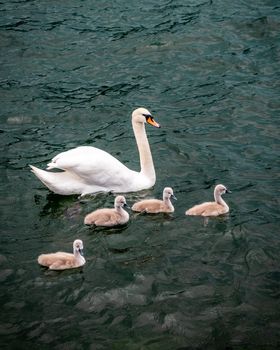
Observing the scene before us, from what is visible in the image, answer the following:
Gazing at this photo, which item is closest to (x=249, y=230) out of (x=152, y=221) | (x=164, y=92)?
(x=152, y=221)

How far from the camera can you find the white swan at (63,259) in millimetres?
10125

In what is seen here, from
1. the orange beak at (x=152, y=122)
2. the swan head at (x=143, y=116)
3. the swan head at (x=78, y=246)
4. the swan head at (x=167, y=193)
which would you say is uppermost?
the swan head at (x=143, y=116)

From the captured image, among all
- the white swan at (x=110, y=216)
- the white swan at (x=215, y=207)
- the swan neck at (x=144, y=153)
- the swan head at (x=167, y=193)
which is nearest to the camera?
the white swan at (x=110, y=216)

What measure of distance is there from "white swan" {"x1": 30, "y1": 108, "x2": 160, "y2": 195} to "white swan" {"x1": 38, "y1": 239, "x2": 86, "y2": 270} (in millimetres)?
2294

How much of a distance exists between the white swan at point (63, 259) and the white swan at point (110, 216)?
3.64 feet

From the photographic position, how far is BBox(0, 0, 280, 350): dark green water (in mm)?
9328

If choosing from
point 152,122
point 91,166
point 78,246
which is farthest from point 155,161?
point 78,246

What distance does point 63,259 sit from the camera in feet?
33.2

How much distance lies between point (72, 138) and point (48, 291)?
205 inches

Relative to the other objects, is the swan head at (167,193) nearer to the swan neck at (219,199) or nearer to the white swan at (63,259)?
the swan neck at (219,199)

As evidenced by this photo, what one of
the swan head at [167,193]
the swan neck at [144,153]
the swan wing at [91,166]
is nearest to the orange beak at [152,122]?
the swan neck at [144,153]

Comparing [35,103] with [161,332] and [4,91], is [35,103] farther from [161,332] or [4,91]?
[161,332]

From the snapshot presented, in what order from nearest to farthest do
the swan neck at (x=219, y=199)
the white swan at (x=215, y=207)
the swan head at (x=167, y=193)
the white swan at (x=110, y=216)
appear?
the white swan at (x=110, y=216), the white swan at (x=215, y=207), the swan neck at (x=219, y=199), the swan head at (x=167, y=193)

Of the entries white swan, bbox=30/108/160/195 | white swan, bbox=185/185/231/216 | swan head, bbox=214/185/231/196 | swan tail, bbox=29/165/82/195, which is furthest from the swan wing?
swan head, bbox=214/185/231/196
